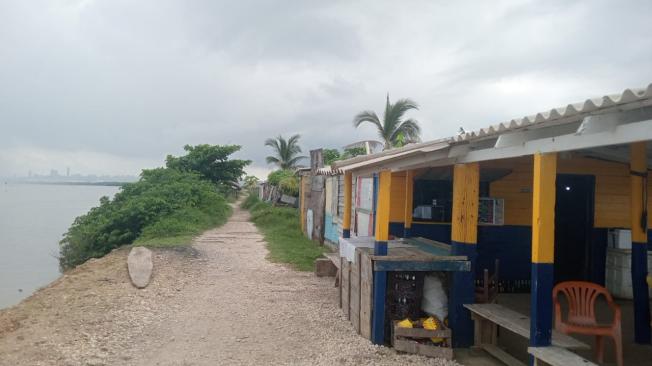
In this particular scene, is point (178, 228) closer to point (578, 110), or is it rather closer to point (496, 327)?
point (496, 327)

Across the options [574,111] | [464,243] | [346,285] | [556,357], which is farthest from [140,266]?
[574,111]

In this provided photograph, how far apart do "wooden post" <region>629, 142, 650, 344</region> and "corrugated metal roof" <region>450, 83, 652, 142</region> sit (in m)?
2.16

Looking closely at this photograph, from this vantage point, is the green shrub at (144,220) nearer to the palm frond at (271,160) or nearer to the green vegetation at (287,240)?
the green vegetation at (287,240)

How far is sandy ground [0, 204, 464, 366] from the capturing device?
563cm

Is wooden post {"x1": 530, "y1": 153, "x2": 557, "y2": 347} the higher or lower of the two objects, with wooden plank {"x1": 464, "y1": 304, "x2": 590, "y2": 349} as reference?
higher

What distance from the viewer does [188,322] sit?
281 inches

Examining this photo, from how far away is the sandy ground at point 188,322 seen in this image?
222 inches

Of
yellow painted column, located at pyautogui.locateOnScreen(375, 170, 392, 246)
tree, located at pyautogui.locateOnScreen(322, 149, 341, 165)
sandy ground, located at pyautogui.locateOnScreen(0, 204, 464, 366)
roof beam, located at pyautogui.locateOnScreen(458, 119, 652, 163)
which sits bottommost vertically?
sandy ground, located at pyautogui.locateOnScreen(0, 204, 464, 366)

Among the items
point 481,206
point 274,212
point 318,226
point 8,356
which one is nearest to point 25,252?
point 274,212

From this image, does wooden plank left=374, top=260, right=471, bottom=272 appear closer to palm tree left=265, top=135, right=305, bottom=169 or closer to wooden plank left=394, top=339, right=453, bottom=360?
wooden plank left=394, top=339, right=453, bottom=360

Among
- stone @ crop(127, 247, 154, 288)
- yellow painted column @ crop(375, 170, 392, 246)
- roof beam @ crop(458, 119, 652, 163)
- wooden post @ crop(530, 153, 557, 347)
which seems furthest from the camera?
stone @ crop(127, 247, 154, 288)

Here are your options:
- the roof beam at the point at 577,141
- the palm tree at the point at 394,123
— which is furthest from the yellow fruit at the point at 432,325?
the palm tree at the point at 394,123

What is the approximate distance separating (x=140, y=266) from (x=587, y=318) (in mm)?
8570

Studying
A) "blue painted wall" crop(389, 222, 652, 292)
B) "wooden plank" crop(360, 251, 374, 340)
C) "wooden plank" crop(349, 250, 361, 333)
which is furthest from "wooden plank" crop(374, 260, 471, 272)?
"blue painted wall" crop(389, 222, 652, 292)
